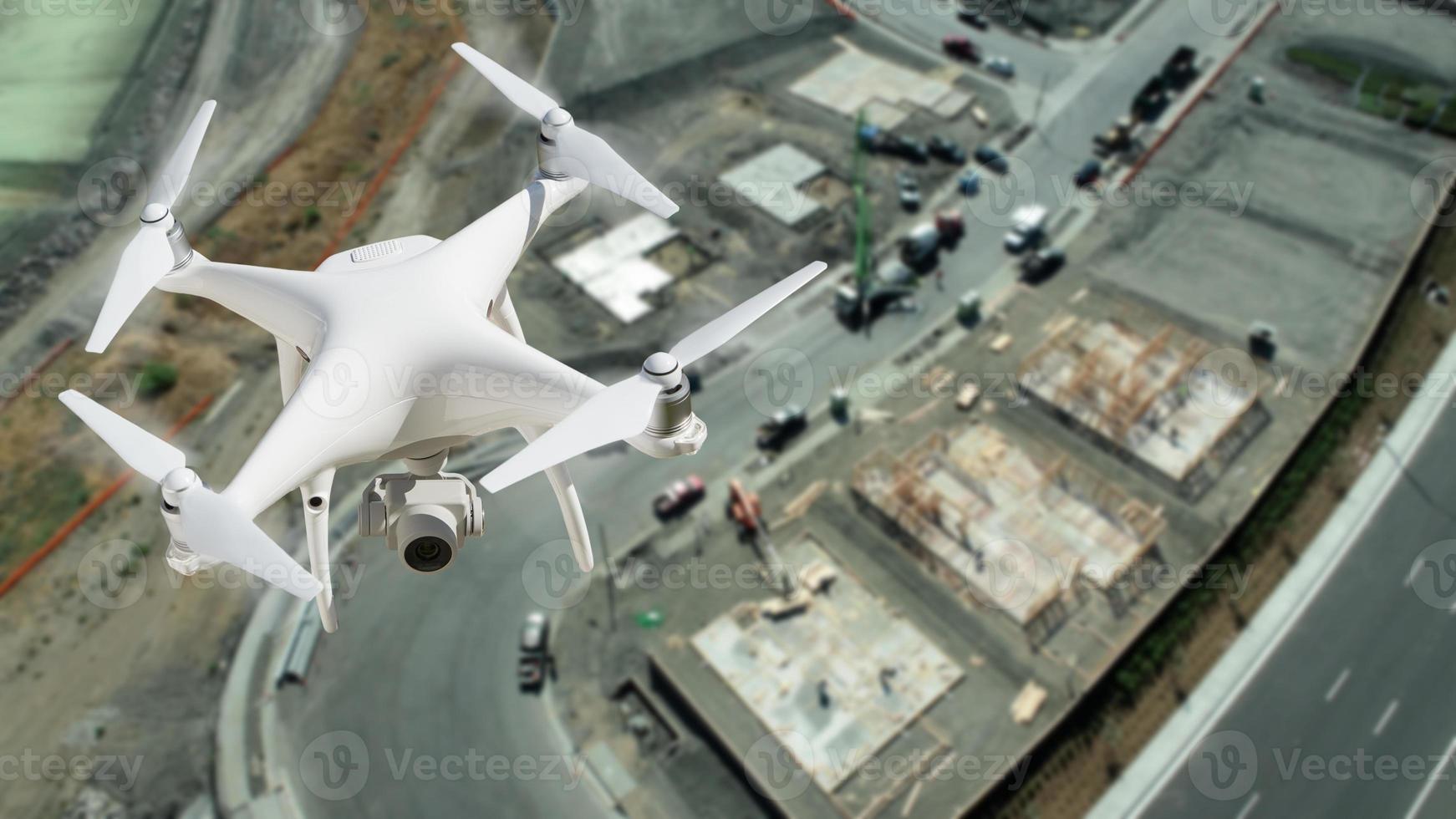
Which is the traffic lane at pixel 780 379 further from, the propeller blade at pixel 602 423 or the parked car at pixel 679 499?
the propeller blade at pixel 602 423

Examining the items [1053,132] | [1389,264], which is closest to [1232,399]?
[1389,264]

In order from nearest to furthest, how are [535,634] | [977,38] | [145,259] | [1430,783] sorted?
[145,259] → [1430,783] → [535,634] → [977,38]

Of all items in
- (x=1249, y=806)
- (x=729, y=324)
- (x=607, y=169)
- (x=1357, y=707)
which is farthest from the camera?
(x=1357, y=707)

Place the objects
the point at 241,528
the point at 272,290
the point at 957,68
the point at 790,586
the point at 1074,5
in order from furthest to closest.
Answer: the point at 1074,5
the point at 957,68
the point at 790,586
the point at 272,290
the point at 241,528

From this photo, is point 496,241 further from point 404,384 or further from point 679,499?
point 679,499

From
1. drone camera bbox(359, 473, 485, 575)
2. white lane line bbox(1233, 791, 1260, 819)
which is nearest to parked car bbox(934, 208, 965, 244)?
white lane line bbox(1233, 791, 1260, 819)

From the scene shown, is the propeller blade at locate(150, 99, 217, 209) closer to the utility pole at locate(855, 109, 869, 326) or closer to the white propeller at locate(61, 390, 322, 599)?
the white propeller at locate(61, 390, 322, 599)

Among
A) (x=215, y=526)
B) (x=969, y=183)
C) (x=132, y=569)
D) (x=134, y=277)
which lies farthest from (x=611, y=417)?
(x=969, y=183)

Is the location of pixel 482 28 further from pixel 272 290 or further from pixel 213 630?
pixel 272 290
